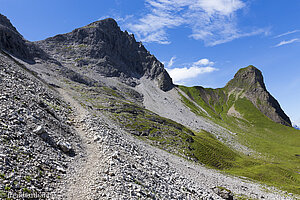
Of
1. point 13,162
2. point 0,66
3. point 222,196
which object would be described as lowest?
point 222,196

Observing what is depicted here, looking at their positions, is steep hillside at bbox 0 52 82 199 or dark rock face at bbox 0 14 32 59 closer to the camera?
steep hillside at bbox 0 52 82 199

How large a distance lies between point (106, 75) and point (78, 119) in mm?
168900

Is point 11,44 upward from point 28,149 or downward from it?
upward

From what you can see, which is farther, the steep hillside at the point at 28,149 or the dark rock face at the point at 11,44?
the dark rock face at the point at 11,44

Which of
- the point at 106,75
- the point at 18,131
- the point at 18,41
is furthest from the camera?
the point at 106,75

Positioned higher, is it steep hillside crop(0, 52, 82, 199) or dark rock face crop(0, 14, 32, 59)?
dark rock face crop(0, 14, 32, 59)

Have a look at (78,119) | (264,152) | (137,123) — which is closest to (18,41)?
(137,123)

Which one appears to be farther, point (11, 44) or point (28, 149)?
point (11, 44)

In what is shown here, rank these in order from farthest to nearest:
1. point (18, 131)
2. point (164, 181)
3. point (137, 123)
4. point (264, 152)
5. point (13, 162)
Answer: point (264, 152) → point (137, 123) → point (164, 181) → point (18, 131) → point (13, 162)

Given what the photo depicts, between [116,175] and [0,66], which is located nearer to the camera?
[116,175]

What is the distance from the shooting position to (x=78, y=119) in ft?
114

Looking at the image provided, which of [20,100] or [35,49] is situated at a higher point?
[35,49]

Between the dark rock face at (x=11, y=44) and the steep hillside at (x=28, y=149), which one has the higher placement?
the dark rock face at (x=11, y=44)

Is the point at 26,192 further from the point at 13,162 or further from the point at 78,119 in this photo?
the point at 78,119
